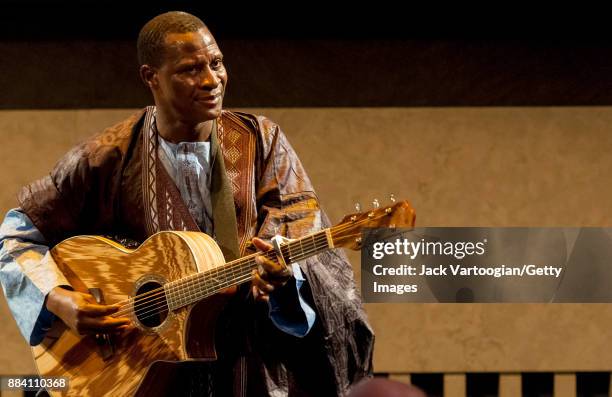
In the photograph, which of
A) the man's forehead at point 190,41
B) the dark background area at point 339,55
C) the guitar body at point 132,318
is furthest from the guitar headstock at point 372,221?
the dark background area at point 339,55

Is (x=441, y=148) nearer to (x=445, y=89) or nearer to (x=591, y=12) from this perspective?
(x=445, y=89)

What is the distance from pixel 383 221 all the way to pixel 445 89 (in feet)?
6.62

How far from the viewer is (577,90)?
4.52 meters

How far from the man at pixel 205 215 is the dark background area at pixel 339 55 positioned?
155cm

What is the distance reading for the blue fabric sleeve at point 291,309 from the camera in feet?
8.73

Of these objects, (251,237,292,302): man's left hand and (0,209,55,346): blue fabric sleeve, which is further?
(0,209,55,346): blue fabric sleeve

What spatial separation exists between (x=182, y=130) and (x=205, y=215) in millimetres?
200

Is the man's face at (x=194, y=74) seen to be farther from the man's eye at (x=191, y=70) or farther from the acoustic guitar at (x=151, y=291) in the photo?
the acoustic guitar at (x=151, y=291)

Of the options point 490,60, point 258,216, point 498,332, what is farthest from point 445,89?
point 258,216

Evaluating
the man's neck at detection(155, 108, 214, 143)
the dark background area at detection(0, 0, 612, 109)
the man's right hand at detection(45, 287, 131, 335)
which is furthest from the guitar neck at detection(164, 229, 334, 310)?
the dark background area at detection(0, 0, 612, 109)

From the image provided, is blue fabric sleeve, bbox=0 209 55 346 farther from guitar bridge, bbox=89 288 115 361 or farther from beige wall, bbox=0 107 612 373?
beige wall, bbox=0 107 612 373

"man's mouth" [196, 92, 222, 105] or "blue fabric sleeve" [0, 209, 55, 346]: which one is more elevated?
"man's mouth" [196, 92, 222, 105]

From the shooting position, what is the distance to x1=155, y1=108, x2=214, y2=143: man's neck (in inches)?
111

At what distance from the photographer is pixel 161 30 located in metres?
2.74
